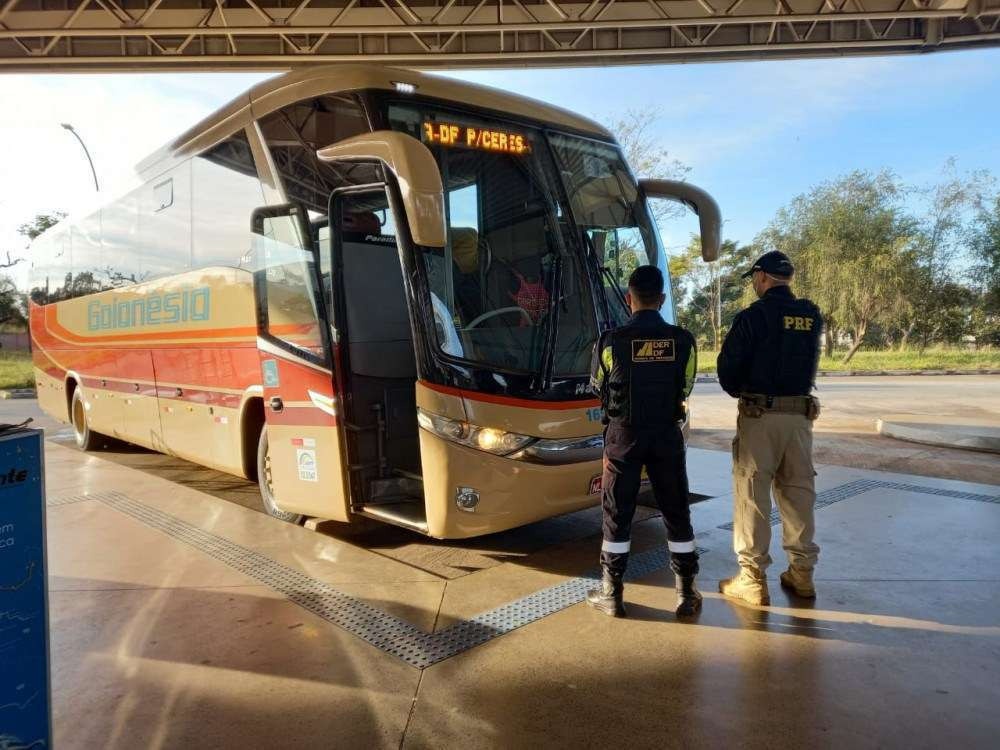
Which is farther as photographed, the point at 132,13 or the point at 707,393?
the point at 707,393

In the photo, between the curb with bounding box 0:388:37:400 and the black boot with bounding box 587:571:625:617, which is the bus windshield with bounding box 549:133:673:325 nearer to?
the black boot with bounding box 587:571:625:617

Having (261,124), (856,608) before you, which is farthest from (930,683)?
(261,124)

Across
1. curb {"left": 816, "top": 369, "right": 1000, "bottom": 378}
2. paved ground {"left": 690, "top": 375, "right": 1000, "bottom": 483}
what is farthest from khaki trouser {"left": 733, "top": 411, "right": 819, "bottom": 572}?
curb {"left": 816, "top": 369, "right": 1000, "bottom": 378}

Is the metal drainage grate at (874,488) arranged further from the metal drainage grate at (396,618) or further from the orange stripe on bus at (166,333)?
the orange stripe on bus at (166,333)

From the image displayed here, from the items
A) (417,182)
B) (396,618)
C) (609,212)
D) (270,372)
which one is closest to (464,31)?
(609,212)

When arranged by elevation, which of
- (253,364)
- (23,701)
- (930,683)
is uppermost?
(253,364)

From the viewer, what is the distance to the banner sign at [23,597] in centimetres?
221

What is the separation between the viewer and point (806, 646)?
11.6 feet

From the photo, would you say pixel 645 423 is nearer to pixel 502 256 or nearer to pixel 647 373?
pixel 647 373

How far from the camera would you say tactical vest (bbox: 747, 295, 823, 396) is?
12.8ft

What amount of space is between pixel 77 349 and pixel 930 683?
10.8 m

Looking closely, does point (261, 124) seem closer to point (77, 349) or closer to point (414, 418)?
point (414, 418)

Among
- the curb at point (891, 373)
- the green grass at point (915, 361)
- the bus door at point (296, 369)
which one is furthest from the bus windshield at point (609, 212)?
the green grass at point (915, 361)

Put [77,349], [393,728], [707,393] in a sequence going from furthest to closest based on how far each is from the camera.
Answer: [707,393] < [77,349] < [393,728]
